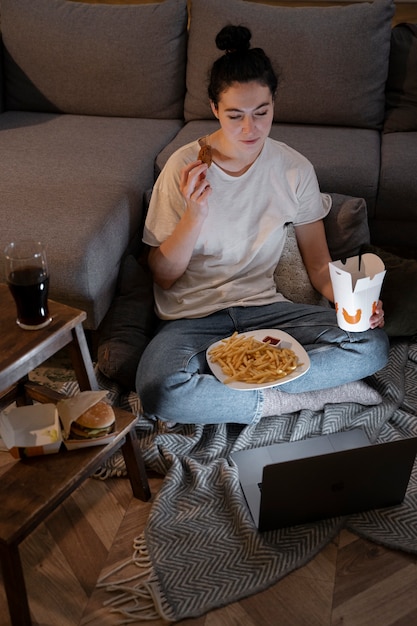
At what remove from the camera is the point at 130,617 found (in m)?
1.41

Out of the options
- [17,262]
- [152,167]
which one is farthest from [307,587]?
[152,167]

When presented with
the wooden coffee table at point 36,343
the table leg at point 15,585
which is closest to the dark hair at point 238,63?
the wooden coffee table at point 36,343

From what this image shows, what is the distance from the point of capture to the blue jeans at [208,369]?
5.83 ft

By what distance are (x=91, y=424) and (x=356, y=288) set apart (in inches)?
28.6

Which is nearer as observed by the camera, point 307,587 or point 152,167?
point 307,587

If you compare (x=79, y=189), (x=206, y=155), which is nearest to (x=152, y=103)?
(x=79, y=189)

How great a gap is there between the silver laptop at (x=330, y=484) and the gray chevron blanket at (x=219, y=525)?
0.03m

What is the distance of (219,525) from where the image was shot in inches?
63.5

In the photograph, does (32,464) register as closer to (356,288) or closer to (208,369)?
(208,369)

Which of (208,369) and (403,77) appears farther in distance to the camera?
(403,77)

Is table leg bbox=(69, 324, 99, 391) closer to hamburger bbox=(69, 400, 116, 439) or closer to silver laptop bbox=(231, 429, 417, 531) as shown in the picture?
hamburger bbox=(69, 400, 116, 439)

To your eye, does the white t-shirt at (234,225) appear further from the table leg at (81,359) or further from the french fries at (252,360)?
the table leg at (81,359)

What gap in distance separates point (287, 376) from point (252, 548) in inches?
16.6

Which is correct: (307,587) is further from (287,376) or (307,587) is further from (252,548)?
(287,376)
